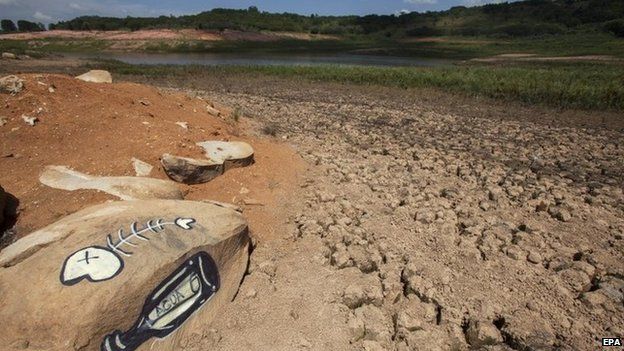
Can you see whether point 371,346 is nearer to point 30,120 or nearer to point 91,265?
point 91,265

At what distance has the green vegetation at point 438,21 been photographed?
7256 centimetres

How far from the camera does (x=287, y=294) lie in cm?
439

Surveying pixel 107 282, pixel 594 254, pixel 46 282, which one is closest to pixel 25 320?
pixel 46 282

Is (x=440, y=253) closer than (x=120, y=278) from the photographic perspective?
No

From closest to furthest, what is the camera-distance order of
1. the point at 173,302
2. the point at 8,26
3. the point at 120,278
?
the point at 120,278 < the point at 173,302 < the point at 8,26

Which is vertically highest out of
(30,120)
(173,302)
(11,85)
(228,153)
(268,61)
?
(11,85)

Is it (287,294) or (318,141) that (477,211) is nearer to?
(287,294)

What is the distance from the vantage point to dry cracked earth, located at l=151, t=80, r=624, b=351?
12.7ft

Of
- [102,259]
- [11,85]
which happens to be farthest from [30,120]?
[102,259]

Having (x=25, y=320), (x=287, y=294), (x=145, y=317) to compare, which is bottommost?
(x=287, y=294)

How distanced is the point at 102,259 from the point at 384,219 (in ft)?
12.3

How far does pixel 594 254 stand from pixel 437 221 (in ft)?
6.36

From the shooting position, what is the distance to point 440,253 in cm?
512

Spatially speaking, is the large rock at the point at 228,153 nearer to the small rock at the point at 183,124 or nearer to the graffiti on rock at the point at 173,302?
the small rock at the point at 183,124
